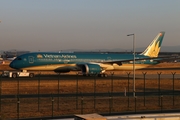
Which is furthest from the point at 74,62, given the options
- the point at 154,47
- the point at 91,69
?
the point at 154,47

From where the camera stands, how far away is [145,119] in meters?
11.6

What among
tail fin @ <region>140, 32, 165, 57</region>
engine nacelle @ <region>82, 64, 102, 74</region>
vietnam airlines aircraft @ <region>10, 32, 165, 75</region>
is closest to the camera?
vietnam airlines aircraft @ <region>10, 32, 165, 75</region>

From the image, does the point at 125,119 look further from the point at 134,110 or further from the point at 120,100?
the point at 120,100

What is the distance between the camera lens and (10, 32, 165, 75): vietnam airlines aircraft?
49.2 metres

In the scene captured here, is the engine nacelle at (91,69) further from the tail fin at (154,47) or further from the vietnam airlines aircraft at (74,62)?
the tail fin at (154,47)

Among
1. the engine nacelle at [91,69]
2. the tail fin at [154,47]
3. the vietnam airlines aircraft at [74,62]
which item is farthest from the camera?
the tail fin at [154,47]

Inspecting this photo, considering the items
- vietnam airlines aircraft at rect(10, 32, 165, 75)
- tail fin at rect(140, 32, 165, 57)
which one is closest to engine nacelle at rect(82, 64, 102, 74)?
Answer: vietnam airlines aircraft at rect(10, 32, 165, 75)

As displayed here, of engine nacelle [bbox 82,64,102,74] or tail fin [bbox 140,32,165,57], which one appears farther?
tail fin [bbox 140,32,165,57]

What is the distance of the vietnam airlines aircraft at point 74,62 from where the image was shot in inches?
1935

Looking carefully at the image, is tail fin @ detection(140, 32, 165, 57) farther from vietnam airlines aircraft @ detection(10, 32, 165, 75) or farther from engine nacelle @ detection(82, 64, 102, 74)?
engine nacelle @ detection(82, 64, 102, 74)

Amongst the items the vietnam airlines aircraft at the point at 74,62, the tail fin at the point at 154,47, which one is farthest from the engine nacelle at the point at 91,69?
the tail fin at the point at 154,47

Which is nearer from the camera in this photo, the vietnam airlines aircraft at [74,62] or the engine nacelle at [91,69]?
the vietnam airlines aircraft at [74,62]

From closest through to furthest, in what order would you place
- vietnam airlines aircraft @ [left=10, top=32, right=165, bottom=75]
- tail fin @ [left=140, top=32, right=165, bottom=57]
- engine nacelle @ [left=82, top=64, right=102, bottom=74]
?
vietnam airlines aircraft @ [left=10, top=32, right=165, bottom=75], engine nacelle @ [left=82, top=64, right=102, bottom=74], tail fin @ [left=140, top=32, right=165, bottom=57]

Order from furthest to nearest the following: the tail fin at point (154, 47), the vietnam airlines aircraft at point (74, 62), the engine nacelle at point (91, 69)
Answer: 1. the tail fin at point (154, 47)
2. the engine nacelle at point (91, 69)
3. the vietnam airlines aircraft at point (74, 62)
